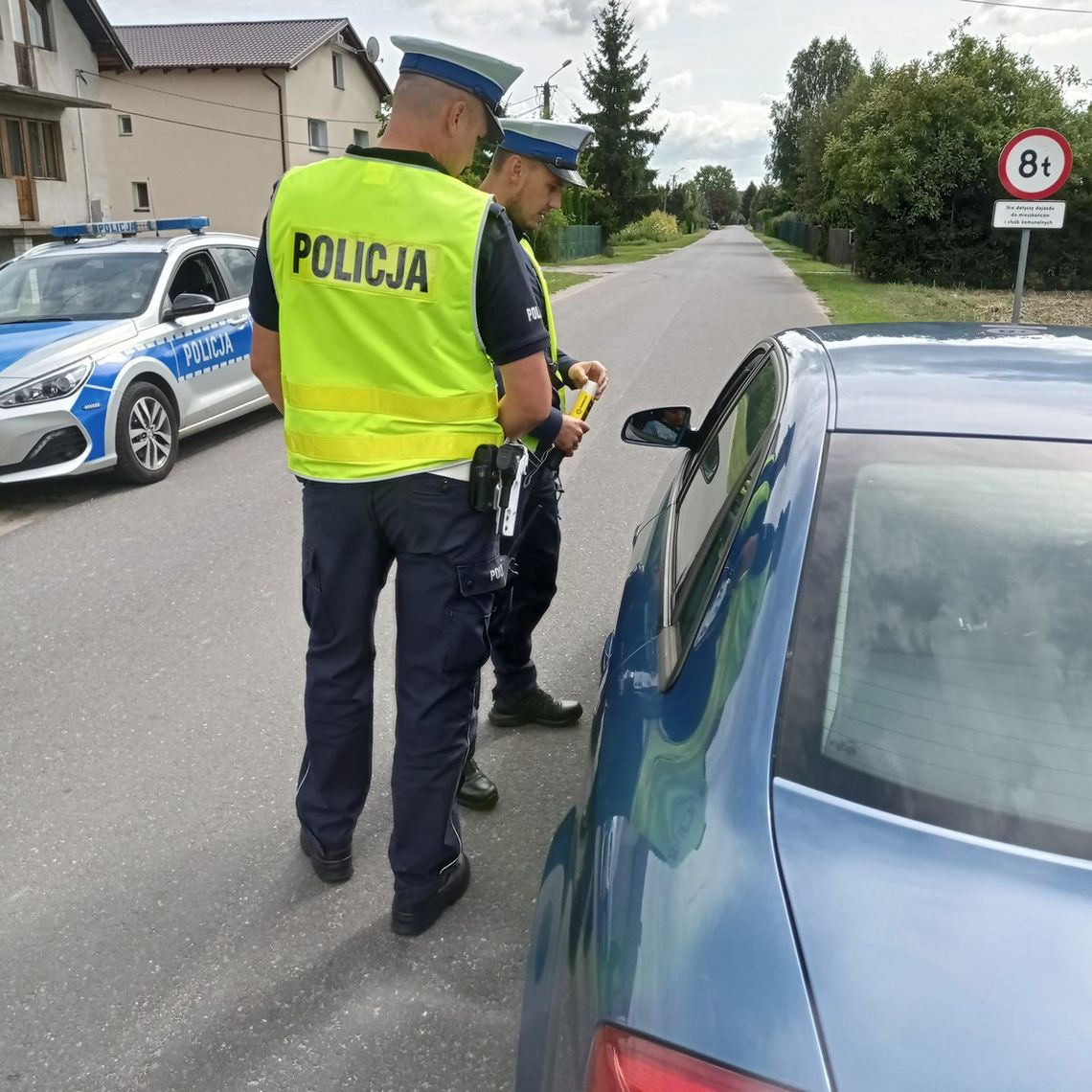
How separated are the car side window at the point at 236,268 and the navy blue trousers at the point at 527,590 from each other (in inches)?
225

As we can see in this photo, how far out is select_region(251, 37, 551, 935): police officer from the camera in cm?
232

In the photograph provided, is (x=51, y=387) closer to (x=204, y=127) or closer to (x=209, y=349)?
(x=209, y=349)

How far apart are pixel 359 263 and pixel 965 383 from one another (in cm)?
129

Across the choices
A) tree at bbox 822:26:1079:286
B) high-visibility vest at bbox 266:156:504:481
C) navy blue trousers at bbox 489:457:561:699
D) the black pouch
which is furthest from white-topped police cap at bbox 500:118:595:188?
tree at bbox 822:26:1079:286

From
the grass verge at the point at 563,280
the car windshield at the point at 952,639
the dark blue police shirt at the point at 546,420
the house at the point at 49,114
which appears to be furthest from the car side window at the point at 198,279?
the house at the point at 49,114

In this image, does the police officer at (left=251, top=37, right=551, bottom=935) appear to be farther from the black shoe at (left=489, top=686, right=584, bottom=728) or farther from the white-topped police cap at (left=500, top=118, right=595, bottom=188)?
the black shoe at (left=489, top=686, right=584, bottom=728)

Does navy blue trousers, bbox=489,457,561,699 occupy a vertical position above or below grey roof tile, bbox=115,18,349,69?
below

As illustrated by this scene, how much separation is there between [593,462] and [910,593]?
19.8 feet

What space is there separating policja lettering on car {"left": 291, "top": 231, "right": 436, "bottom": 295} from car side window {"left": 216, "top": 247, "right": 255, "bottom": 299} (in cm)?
629

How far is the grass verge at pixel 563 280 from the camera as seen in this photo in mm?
25583

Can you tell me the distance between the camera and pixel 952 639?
5.21ft

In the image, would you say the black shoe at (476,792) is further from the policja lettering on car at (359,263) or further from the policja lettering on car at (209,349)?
the policja lettering on car at (209,349)

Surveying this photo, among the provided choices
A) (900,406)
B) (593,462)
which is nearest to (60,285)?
(593,462)

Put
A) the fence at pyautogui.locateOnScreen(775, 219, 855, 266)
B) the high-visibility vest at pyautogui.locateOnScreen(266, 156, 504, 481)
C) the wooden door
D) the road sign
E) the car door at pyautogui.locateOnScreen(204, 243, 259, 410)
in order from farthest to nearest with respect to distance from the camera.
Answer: the fence at pyautogui.locateOnScreen(775, 219, 855, 266)
the wooden door
the road sign
the car door at pyautogui.locateOnScreen(204, 243, 259, 410)
the high-visibility vest at pyautogui.locateOnScreen(266, 156, 504, 481)
